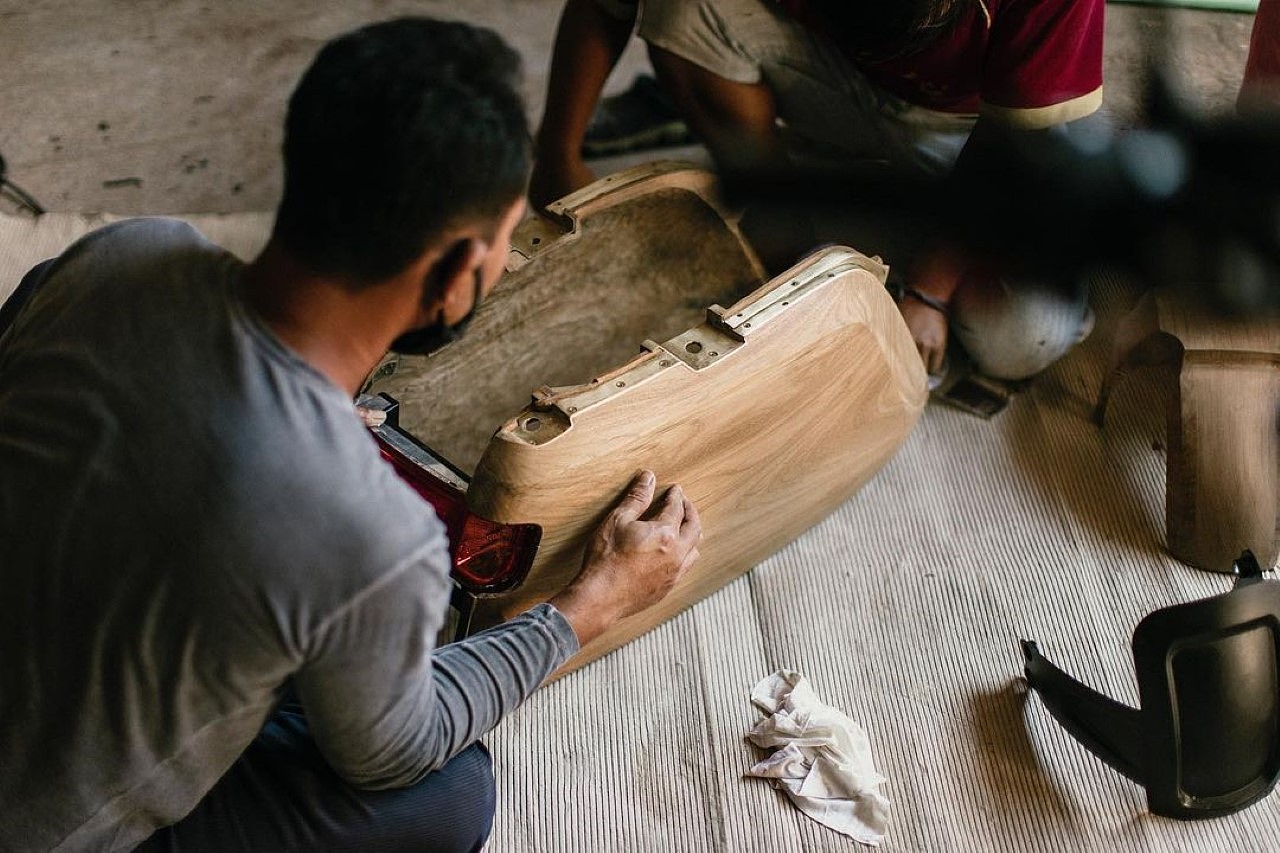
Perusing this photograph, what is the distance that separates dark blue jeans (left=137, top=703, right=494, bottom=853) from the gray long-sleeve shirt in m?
0.10

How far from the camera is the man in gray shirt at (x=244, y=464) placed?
A: 2.62ft

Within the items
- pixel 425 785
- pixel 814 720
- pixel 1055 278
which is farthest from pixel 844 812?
pixel 1055 278

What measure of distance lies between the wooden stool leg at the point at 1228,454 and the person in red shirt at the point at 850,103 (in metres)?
0.24

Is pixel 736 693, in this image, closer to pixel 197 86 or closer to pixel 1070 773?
pixel 1070 773

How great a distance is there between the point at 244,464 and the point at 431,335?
20cm

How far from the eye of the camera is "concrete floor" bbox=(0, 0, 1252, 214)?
7.25 feet

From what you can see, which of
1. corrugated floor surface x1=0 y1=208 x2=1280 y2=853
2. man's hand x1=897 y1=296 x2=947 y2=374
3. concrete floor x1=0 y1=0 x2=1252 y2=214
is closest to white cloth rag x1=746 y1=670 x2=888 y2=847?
corrugated floor surface x1=0 y1=208 x2=1280 y2=853

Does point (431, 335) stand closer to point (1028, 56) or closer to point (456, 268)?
point (456, 268)

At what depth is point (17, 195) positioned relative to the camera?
2082mm

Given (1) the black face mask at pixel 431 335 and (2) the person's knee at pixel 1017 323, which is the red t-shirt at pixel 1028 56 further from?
(1) the black face mask at pixel 431 335

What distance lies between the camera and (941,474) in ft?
5.67

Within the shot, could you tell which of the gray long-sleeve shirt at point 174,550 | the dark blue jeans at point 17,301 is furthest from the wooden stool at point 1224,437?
the dark blue jeans at point 17,301

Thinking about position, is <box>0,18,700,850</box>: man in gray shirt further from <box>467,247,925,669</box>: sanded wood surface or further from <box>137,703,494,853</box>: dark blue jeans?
<box>467,247,925,669</box>: sanded wood surface

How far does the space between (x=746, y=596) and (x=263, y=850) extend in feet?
2.34
